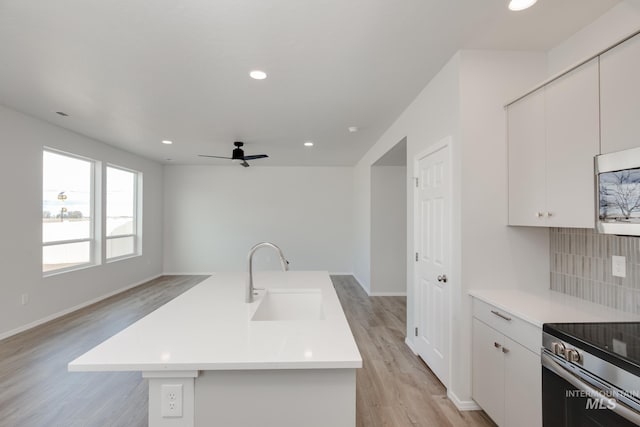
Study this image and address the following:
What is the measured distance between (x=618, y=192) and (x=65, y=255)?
19.9 feet

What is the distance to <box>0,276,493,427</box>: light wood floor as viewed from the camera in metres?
2.04

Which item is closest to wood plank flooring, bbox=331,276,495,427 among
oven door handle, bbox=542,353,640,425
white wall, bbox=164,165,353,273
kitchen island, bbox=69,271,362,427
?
oven door handle, bbox=542,353,640,425

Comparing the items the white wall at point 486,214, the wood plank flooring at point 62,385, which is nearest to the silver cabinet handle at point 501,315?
the white wall at point 486,214

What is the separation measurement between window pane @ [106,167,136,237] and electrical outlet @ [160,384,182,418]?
17.6 feet

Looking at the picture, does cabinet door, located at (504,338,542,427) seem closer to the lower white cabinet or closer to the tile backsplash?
the lower white cabinet

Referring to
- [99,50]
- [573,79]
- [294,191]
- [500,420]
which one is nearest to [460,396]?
[500,420]

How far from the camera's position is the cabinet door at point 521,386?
1.54 metres

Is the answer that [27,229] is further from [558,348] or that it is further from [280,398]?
[558,348]

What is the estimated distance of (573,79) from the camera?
165 cm

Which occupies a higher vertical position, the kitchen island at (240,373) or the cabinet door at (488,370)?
the kitchen island at (240,373)

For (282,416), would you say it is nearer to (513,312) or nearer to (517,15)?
(513,312)

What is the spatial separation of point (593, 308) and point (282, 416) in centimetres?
188

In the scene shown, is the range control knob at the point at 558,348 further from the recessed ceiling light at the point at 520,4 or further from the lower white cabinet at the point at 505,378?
the recessed ceiling light at the point at 520,4

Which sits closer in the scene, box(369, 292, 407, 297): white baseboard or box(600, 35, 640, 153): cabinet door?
box(600, 35, 640, 153): cabinet door
